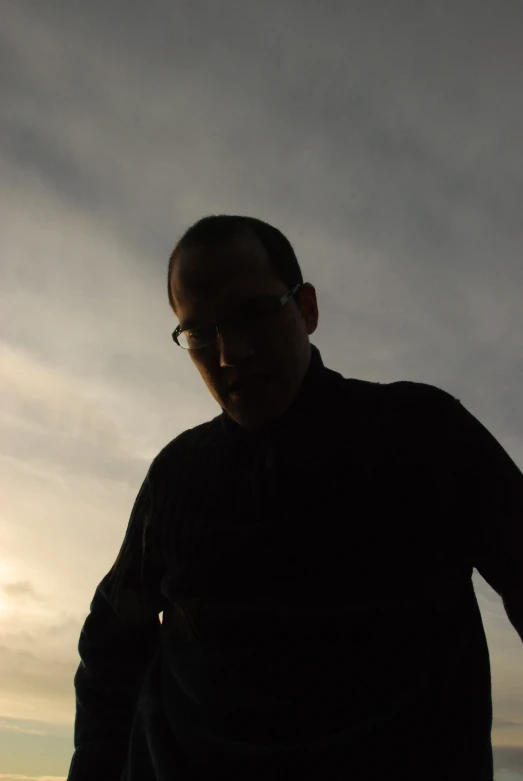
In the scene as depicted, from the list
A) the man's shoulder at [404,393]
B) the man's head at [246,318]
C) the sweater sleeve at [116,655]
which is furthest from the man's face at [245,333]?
the sweater sleeve at [116,655]

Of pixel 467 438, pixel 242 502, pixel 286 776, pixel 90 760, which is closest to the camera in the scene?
pixel 286 776

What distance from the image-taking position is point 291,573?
175 cm

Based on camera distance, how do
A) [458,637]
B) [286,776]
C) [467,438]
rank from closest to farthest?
1. [286,776]
2. [458,637]
3. [467,438]

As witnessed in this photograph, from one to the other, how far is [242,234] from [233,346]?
0.41 meters

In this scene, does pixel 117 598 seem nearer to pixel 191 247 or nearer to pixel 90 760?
pixel 90 760

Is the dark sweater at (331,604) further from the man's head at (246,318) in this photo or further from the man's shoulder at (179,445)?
the man's shoulder at (179,445)

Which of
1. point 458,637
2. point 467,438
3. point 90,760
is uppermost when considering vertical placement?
point 467,438

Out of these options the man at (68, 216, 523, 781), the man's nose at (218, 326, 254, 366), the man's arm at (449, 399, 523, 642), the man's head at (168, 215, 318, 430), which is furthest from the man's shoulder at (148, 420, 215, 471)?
the man's arm at (449, 399, 523, 642)

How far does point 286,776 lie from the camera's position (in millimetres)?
1581

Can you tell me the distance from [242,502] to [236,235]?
35.3 inches

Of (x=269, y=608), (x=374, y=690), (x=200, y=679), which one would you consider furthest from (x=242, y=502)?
Result: (x=374, y=690)

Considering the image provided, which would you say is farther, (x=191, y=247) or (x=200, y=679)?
(x=191, y=247)

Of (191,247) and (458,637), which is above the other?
(191,247)

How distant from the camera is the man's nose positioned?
2.04m
